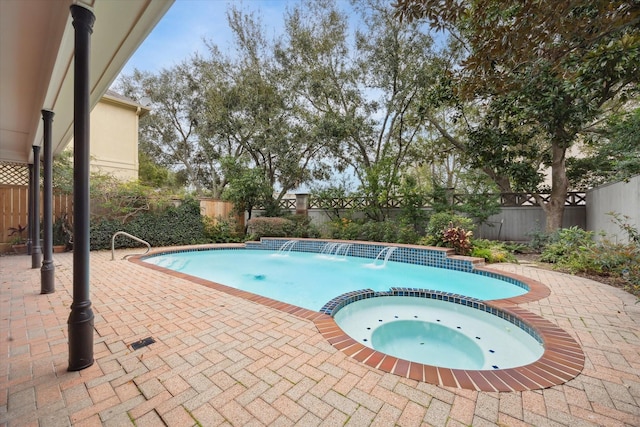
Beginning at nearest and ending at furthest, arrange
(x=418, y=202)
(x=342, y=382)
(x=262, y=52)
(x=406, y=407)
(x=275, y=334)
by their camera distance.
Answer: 1. (x=406, y=407)
2. (x=342, y=382)
3. (x=275, y=334)
4. (x=418, y=202)
5. (x=262, y=52)

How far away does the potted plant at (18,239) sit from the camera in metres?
7.73

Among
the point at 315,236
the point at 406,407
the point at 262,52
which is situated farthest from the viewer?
the point at 262,52

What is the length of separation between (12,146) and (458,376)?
Answer: 29.6ft

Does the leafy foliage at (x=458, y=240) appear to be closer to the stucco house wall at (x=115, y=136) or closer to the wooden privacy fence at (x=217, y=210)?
the wooden privacy fence at (x=217, y=210)

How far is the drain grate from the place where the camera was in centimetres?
245

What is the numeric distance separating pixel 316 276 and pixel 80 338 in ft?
15.5

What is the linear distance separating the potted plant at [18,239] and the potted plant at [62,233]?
686mm

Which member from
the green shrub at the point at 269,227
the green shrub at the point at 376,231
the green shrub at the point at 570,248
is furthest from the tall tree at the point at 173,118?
the green shrub at the point at 570,248

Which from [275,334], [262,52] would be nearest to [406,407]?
[275,334]

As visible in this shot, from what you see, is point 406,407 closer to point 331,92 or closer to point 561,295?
point 561,295

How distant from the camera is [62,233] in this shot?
821cm

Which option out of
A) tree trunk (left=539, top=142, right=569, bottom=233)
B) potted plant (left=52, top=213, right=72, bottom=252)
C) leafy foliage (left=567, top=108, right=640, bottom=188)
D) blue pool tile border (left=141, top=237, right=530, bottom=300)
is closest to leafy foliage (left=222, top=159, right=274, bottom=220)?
blue pool tile border (left=141, top=237, right=530, bottom=300)

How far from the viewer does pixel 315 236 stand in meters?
10.9

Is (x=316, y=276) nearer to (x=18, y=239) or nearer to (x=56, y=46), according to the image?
(x=56, y=46)
